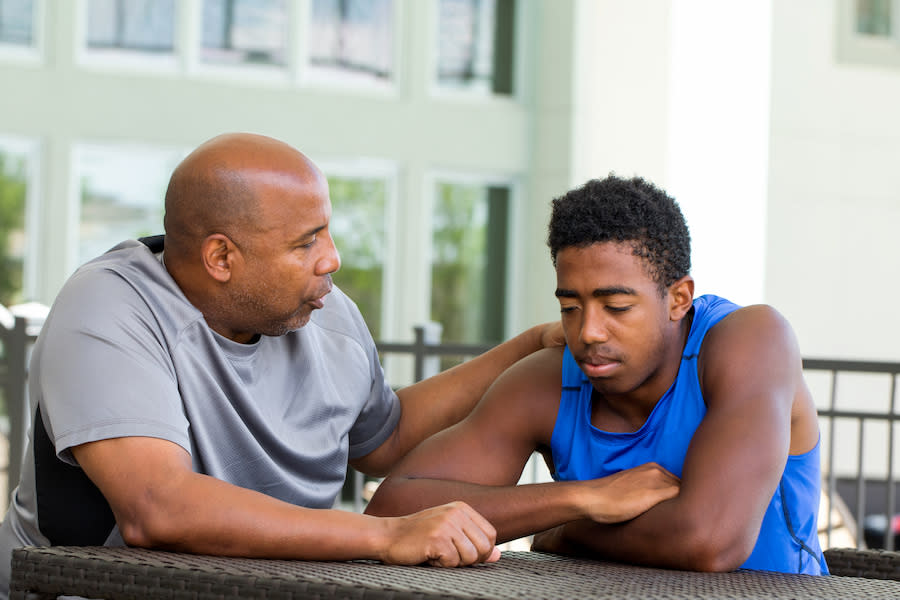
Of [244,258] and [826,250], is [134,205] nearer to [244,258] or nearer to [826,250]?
[826,250]

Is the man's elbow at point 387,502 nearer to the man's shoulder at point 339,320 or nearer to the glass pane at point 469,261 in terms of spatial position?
the man's shoulder at point 339,320

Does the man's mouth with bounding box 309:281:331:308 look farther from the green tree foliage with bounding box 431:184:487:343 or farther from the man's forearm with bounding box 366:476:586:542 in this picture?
the green tree foliage with bounding box 431:184:487:343

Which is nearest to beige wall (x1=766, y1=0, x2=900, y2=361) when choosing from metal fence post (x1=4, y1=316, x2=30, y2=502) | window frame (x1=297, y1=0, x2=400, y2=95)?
window frame (x1=297, y1=0, x2=400, y2=95)

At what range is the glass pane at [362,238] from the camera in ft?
32.9

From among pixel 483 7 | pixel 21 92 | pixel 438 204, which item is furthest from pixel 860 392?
pixel 21 92

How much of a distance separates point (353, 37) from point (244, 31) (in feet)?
3.48

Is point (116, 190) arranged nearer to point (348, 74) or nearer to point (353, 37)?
point (348, 74)

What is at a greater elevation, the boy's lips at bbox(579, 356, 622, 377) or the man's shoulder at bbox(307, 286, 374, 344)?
the man's shoulder at bbox(307, 286, 374, 344)

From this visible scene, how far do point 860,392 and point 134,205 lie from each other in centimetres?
681

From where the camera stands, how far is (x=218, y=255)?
6.54 feet

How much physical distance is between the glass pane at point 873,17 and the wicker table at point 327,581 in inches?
358

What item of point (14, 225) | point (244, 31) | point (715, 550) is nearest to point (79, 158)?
point (14, 225)

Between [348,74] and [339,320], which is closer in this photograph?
[339,320]

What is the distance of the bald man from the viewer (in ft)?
5.60
